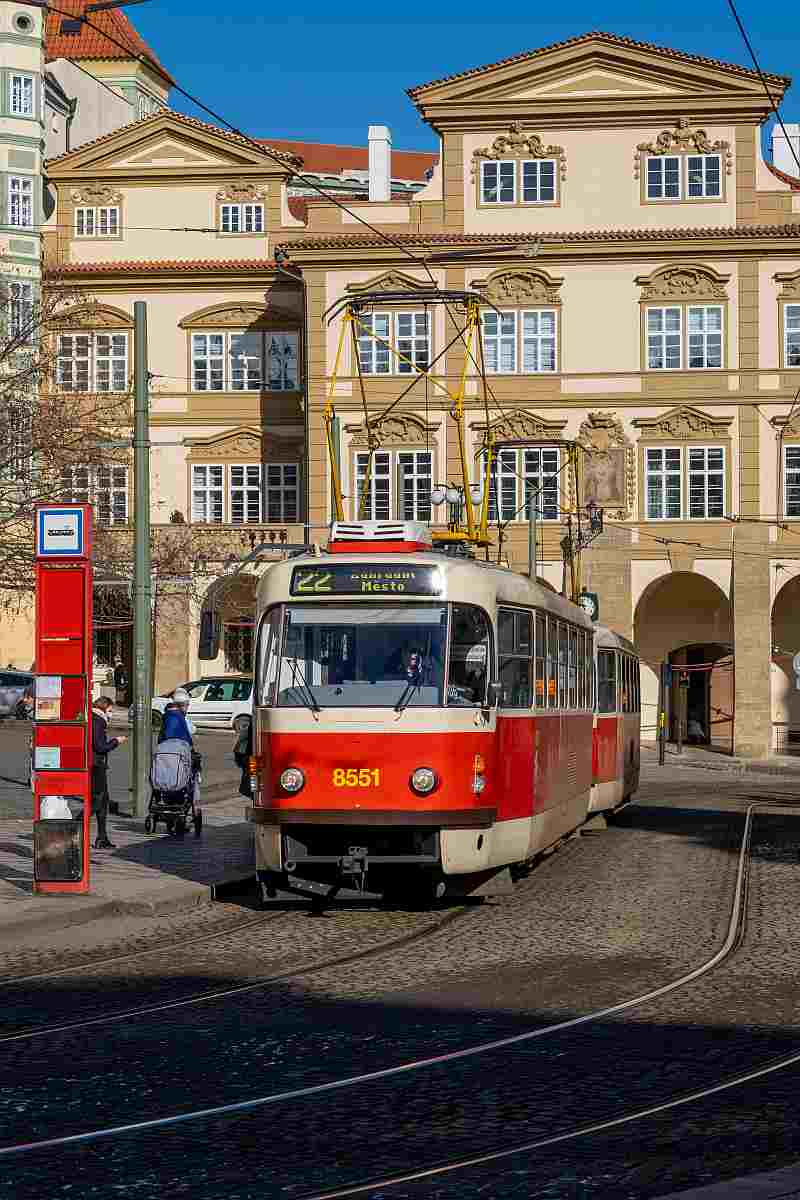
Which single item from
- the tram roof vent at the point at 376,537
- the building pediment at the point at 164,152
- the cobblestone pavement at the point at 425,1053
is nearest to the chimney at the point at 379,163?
the building pediment at the point at 164,152

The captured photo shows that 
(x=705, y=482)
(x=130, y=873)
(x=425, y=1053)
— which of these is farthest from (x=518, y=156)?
(x=425, y=1053)

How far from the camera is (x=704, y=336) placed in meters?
53.5

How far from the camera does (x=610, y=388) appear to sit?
5375 cm

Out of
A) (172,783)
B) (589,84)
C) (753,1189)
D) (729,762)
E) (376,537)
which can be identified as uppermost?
(589,84)

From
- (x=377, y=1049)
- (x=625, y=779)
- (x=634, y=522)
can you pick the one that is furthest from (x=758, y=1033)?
(x=634, y=522)

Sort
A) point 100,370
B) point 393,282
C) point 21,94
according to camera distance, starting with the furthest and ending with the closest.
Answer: point 21,94 → point 100,370 → point 393,282

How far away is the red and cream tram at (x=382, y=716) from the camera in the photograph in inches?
590

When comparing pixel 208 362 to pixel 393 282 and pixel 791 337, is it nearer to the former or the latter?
pixel 393 282

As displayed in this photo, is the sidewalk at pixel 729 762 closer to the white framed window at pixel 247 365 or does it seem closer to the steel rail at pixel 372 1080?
the white framed window at pixel 247 365

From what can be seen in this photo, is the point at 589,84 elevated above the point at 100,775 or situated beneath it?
elevated above

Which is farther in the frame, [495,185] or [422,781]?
[495,185]

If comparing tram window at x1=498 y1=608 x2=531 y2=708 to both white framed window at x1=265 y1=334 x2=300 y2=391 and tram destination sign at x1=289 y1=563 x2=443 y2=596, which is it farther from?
white framed window at x1=265 y1=334 x2=300 y2=391

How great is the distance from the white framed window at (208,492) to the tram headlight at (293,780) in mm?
42935

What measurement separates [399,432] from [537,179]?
7.65 meters
